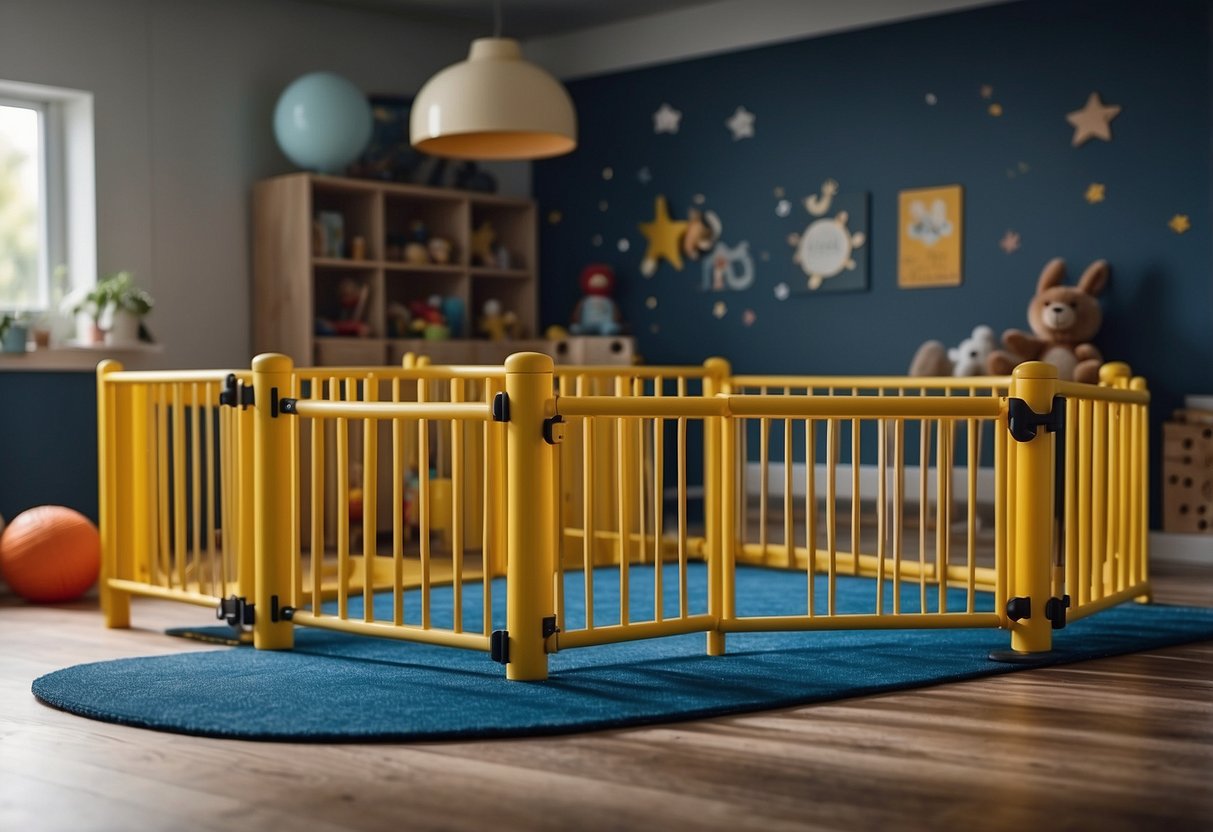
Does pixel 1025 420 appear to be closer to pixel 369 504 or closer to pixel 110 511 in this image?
pixel 369 504

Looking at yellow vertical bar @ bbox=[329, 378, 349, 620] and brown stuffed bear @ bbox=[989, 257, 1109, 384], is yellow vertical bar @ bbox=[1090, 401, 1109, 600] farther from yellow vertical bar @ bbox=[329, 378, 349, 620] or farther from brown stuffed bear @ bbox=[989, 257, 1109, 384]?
yellow vertical bar @ bbox=[329, 378, 349, 620]

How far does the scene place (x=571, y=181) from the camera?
6.59 metres

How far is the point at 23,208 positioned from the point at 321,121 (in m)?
1.07

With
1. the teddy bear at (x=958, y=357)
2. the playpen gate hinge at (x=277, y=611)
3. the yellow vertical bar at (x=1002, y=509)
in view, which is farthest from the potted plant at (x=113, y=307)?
the yellow vertical bar at (x=1002, y=509)

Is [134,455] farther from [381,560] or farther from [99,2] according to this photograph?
[99,2]

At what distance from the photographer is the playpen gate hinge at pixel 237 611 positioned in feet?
11.0

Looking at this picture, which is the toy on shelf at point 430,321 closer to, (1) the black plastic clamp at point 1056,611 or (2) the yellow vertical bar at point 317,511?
(2) the yellow vertical bar at point 317,511

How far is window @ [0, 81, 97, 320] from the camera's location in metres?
5.21

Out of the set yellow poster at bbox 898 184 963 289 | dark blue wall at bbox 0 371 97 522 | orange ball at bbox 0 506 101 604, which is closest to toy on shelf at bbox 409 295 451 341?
dark blue wall at bbox 0 371 97 522

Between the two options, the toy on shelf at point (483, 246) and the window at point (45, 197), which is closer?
the window at point (45, 197)

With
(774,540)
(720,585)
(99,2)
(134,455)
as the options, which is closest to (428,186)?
(99,2)

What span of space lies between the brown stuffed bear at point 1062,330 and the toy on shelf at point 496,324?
2.05 metres

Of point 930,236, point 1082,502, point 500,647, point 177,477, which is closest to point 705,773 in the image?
point 500,647

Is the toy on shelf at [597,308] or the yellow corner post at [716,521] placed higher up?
the toy on shelf at [597,308]
